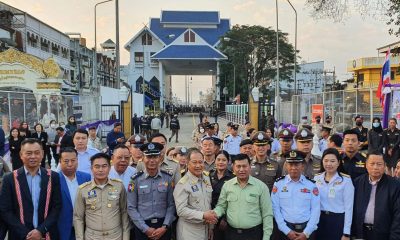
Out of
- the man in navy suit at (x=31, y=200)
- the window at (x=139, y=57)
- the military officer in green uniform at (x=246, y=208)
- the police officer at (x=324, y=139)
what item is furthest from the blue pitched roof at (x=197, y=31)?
the man in navy suit at (x=31, y=200)

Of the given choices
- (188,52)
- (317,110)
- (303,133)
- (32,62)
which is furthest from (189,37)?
(303,133)

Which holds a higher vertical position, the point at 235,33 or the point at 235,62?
the point at 235,33

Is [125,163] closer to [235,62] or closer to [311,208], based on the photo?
[311,208]

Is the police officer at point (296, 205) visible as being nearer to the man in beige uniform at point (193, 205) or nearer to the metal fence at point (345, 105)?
the man in beige uniform at point (193, 205)

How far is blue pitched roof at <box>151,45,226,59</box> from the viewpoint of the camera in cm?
5156

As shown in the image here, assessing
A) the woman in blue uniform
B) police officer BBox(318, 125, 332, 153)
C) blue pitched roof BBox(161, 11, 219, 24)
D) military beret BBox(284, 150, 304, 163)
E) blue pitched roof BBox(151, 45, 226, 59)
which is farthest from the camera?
blue pitched roof BBox(161, 11, 219, 24)

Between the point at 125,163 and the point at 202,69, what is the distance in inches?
2249

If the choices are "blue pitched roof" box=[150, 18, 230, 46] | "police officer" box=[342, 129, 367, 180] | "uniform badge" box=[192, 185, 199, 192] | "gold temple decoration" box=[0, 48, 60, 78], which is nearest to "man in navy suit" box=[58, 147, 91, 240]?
"uniform badge" box=[192, 185, 199, 192]

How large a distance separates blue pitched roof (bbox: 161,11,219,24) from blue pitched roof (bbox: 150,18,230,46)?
113 centimetres

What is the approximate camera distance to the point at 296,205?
4.51 meters

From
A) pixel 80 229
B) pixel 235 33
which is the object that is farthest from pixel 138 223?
pixel 235 33

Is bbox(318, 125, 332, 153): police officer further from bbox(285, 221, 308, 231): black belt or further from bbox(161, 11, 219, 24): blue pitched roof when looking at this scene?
bbox(161, 11, 219, 24): blue pitched roof

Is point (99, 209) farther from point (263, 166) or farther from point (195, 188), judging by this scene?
point (263, 166)

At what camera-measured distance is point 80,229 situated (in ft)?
14.1
